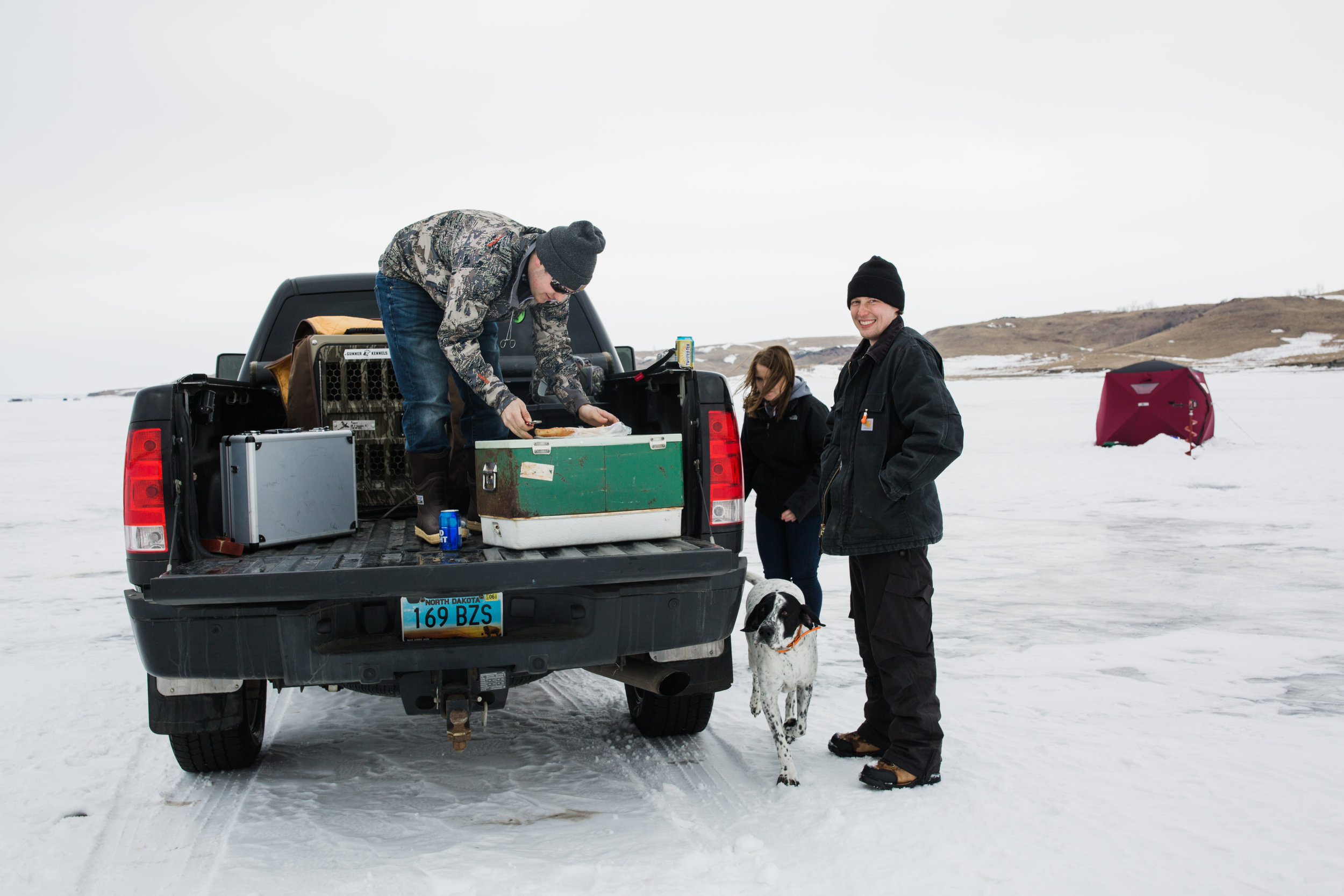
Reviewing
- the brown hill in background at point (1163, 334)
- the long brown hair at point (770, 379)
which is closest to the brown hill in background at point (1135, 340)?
the brown hill in background at point (1163, 334)

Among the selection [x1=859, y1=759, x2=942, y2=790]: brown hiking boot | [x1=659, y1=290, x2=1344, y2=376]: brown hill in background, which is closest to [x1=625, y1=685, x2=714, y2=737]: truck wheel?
[x1=859, y1=759, x2=942, y2=790]: brown hiking boot

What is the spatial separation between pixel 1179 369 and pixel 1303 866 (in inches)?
634

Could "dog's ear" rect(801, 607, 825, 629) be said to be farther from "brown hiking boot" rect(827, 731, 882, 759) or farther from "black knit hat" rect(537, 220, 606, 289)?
"black knit hat" rect(537, 220, 606, 289)

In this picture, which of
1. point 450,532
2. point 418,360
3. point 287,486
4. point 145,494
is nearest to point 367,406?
point 418,360

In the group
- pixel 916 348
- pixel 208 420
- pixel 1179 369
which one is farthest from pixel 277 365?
pixel 1179 369

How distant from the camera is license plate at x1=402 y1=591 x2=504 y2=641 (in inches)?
115

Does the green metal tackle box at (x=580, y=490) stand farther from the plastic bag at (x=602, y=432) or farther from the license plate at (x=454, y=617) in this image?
the license plate at (x=454, y=617)

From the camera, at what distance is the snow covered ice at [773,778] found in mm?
2789

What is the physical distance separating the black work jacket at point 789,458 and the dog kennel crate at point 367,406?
1718 mm

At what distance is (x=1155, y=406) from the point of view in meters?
16.7

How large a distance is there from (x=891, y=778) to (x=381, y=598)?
6.09ft

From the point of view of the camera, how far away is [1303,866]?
8.96 feet

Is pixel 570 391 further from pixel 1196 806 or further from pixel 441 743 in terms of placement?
pixel 1196 806

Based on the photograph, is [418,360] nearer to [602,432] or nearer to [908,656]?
[602,432]
